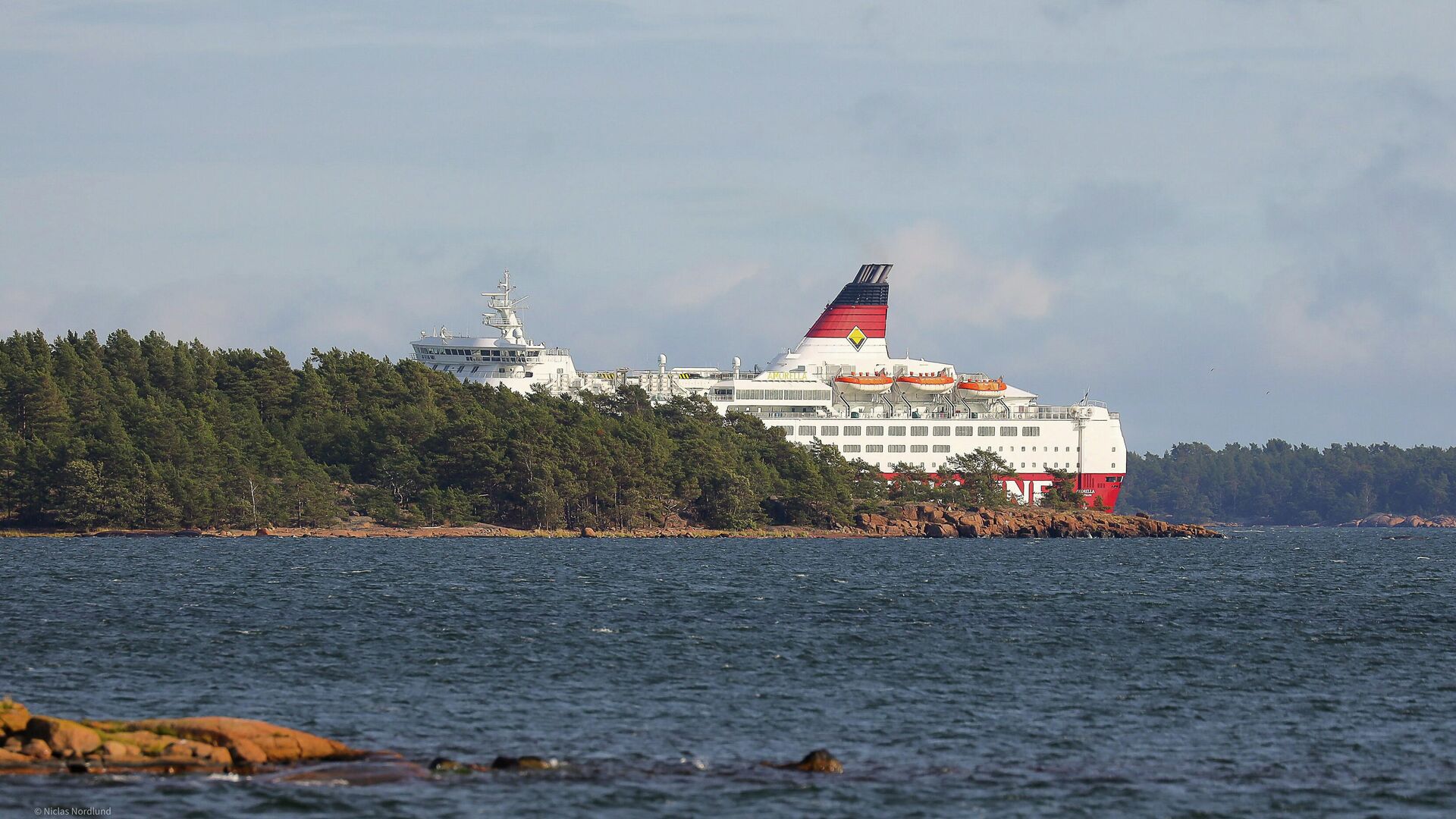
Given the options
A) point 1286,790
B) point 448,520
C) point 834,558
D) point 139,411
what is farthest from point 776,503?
point 1286,790

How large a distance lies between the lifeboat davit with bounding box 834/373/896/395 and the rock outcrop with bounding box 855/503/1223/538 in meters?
10.8

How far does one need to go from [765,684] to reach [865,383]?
3762 inches

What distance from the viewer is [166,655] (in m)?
38.4

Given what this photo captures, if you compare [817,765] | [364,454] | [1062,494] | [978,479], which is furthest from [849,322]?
[817,765]

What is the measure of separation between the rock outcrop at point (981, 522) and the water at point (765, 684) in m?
48.9

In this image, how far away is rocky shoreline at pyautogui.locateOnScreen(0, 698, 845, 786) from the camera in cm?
2434

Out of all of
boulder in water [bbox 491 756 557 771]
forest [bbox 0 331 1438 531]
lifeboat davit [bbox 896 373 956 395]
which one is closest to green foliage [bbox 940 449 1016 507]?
forest [bbox 0 331 1438 531]

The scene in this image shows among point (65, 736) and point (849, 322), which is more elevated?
point (849, 322)

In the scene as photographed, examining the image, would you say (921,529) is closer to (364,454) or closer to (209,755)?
(364,454)

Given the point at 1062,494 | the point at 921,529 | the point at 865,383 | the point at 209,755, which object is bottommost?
A: the point at 209,755

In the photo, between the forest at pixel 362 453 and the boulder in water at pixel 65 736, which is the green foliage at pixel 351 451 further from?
the boulder in water at pixel 65 736

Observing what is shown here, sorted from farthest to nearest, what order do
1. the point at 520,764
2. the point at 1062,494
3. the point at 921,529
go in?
the point at 1062,494, the point at 921,529, the point at 520,764

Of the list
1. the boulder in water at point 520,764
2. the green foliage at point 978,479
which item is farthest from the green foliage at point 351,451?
the boulder in water at point 520,764

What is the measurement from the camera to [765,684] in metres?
35.4
